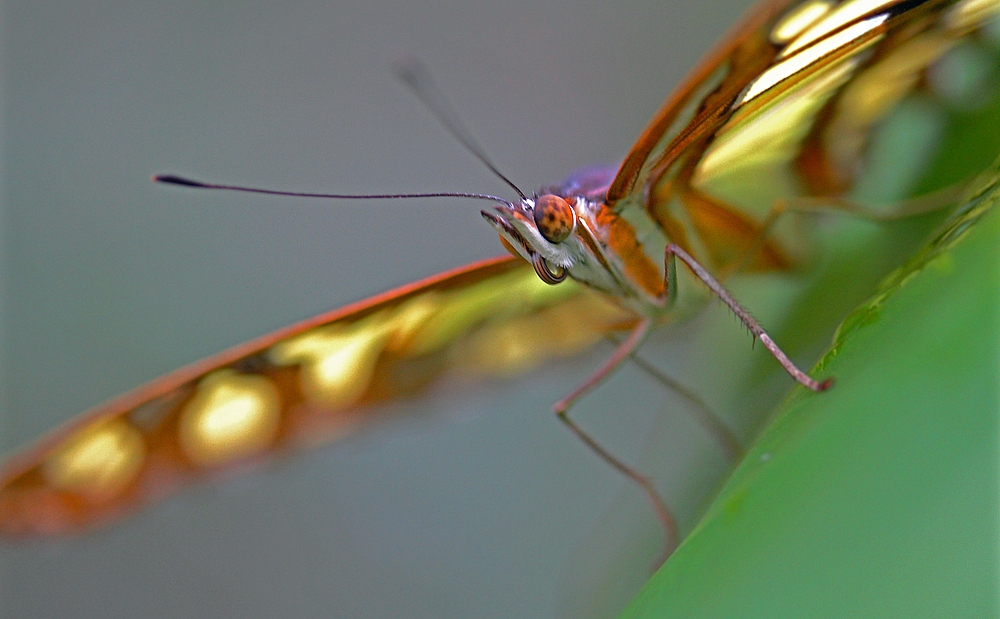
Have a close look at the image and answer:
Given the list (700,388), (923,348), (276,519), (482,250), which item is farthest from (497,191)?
(923,348)

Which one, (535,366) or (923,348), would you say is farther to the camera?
(535,366)

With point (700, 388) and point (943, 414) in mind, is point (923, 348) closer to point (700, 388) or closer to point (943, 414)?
point (943, 414)

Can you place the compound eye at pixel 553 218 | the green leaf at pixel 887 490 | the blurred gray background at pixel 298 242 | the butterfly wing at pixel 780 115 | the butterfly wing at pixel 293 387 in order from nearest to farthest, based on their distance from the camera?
the green leaf at pixel 887 490
the butterfly wing at pixel 780 115
the compound eye at pixel 553 218
the butterfly wing at pixel 293 387
the blurred gray background at pixel 298 242

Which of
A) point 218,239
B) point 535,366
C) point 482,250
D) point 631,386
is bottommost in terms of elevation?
point 631,386

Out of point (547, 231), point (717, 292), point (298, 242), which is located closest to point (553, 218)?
point (547, 231)

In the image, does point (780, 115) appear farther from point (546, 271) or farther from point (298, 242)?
point (298, 242)

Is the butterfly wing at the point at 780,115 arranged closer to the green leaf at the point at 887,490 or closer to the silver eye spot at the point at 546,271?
the silver eye spot at the point at 546,271


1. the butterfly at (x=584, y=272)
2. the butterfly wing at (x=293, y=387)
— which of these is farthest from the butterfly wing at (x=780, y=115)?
the butterfly wing at (x=293, y=387)

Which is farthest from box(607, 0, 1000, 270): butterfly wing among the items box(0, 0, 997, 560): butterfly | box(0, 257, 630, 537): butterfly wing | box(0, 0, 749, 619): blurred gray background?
box(0, 0, 749, 619): blurred gray background
